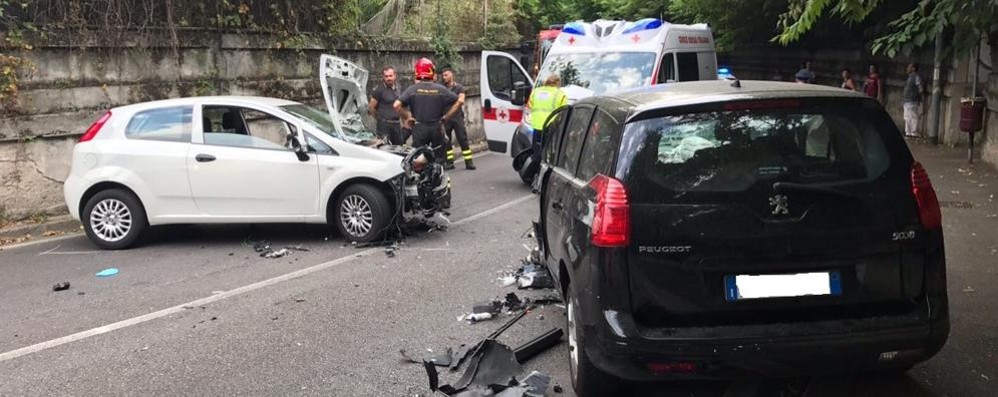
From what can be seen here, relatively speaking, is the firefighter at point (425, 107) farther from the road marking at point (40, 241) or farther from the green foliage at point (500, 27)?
the green foliage at point (500, 27)

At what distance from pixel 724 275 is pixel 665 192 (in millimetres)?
457

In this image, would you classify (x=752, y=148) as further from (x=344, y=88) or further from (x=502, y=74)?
(x=502, y=74)

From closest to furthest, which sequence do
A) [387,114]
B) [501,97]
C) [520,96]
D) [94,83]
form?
1. [94,83]
2. [520,96]
3. [387,114]
4. [501,97]

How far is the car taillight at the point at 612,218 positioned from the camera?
3641mm

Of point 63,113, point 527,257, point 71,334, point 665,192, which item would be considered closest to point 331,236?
point 527,257

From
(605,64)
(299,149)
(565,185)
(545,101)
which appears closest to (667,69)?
(605,64)

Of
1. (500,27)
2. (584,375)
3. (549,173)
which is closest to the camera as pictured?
(584,375)

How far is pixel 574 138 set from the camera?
A: 5.09m

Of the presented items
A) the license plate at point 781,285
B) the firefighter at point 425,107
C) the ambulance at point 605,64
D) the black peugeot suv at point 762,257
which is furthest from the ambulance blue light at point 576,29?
the license plate at point 781,285

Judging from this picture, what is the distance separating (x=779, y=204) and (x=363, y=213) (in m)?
5.34

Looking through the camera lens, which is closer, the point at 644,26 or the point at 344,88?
the point at 344,88

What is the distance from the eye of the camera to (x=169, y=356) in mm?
5160

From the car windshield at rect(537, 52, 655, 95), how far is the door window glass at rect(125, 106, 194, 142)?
17.4ft

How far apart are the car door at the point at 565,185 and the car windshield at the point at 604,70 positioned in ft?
19.7
